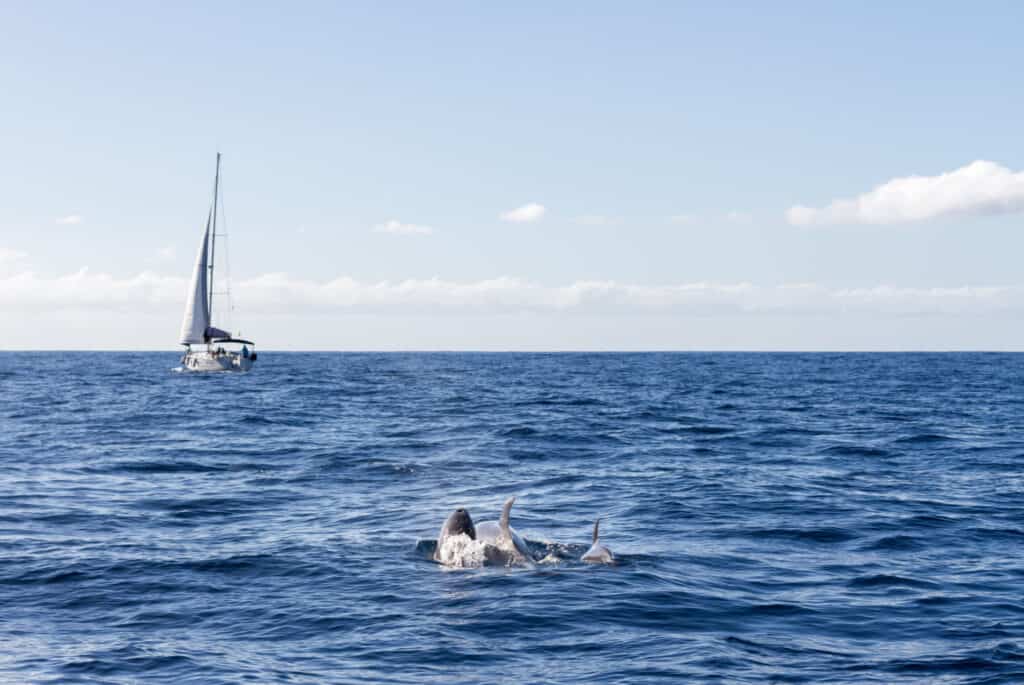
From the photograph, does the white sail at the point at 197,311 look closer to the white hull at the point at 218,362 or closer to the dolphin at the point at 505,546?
the white hull at the point at 218,362

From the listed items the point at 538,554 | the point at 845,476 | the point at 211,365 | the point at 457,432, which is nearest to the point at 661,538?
the point at 538,554

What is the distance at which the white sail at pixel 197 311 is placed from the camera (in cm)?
9956

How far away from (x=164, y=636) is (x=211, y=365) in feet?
296

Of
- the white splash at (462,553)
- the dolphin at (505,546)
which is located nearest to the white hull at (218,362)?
the white splash at (462,553)

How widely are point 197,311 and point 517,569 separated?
291 ft

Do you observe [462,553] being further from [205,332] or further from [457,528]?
[205,332]

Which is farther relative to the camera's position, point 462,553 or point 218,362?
point 218,362

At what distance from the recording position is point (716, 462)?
32844 millimetres

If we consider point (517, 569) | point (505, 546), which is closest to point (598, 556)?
point (517, 569)

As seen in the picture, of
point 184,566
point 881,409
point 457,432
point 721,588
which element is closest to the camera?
point 721,588

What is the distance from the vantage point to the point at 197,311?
9981 cm

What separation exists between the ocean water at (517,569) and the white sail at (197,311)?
58.5 m

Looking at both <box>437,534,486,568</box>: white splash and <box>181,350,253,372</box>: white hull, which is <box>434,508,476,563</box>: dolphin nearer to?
<box>437,534,486,568</box>: white splash

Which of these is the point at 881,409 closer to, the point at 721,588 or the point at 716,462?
the point at 716,462
